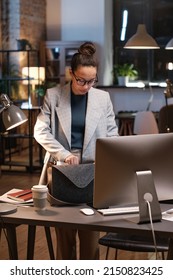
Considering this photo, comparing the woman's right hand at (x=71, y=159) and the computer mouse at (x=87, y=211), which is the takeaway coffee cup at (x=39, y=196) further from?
the woman's right hand at (x=71, y=159)

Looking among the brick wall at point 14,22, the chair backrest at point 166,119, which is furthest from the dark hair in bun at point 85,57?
the brick wall at point 14,22

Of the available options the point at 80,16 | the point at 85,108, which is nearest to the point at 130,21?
the point at 80,16

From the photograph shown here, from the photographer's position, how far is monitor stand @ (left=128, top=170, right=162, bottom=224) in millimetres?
2432

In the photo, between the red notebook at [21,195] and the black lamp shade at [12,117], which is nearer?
the black lamp shade at [12,117]

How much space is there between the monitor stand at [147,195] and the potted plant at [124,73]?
26.5 ft

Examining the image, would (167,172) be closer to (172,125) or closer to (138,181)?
(138,181)

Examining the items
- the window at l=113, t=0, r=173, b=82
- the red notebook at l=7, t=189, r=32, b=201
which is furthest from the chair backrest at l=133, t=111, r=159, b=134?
the window at l=113, t=0, r=173, b=82

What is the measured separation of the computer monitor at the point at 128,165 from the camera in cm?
239

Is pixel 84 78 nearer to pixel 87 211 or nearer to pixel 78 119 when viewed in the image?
pixel 78 119

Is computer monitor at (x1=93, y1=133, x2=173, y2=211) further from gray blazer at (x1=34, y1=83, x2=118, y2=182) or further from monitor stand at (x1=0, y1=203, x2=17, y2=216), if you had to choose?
gray blazer at (x1=34, y1=83, x2=118, y2=182)

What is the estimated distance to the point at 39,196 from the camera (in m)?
2.57

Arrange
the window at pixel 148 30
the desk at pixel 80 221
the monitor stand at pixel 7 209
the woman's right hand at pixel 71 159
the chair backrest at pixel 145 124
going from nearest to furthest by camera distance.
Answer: the desk at pixel 80 221 → the monitor stand at pixel 7 209 → the woman's right hand at pixel 71 159 → the chair backrest at pixel 145 124 → the window at pixel 148 30
